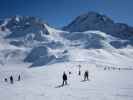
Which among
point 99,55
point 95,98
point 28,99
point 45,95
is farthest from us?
point 99,55

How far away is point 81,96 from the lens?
1784 cm

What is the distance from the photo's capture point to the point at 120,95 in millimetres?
17469

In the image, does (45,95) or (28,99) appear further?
(45,95)

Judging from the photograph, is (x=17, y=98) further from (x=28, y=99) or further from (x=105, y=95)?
(x=105, y=95)

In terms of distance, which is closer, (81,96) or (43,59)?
(81,96)

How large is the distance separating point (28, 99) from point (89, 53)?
172 meters

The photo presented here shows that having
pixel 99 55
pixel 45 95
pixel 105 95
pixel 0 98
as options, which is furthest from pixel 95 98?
pixel 99 55

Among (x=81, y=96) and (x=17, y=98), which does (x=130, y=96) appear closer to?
(x=81, y=96)

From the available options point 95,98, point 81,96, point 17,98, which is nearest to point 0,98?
point 17,98

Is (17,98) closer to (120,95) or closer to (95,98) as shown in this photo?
(95,98)

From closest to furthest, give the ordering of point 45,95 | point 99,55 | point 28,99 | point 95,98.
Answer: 1. point 95,98
2. point 28,99
3. point 45,95
4. point 99,55

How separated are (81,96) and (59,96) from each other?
A: 6.64ft

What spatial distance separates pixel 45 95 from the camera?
1928 cm

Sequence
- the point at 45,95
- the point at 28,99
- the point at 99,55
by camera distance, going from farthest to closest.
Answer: the point at 99,55
the point at 45,95
the point at 28,99
